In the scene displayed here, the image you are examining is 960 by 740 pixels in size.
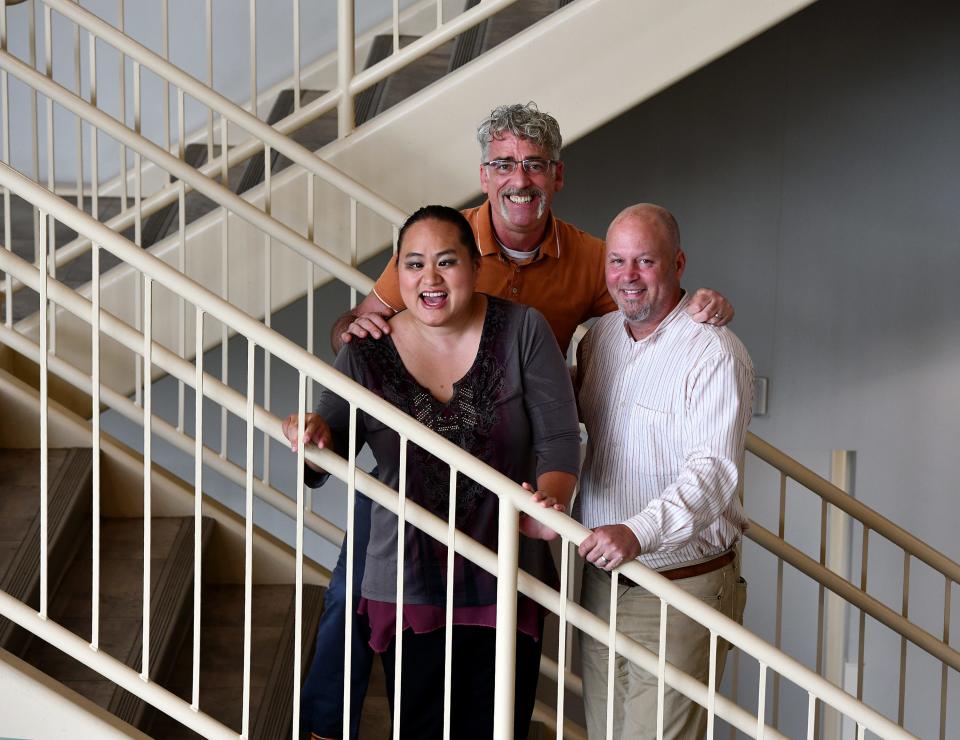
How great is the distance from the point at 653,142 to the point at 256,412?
350 cm

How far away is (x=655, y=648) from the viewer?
2.14 meters

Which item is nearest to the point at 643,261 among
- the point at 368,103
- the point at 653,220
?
the point at 653,220

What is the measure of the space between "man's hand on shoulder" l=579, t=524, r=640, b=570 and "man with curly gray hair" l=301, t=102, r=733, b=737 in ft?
1.45

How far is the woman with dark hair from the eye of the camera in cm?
203

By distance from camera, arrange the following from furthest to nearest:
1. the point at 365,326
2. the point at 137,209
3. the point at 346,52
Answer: the point at 346,52 < the point at 137,209 < the point at 365,326

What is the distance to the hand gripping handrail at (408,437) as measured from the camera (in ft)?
6.09

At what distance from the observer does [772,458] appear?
283 centimetres

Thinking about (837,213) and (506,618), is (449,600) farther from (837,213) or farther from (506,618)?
(837,213)

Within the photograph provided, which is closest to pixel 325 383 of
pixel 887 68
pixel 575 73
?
pixel 575 73

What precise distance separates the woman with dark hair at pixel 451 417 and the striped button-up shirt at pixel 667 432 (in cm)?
15

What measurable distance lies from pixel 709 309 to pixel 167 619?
1.52 meters

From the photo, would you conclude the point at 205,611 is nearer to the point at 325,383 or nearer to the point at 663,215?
the point at 325,383

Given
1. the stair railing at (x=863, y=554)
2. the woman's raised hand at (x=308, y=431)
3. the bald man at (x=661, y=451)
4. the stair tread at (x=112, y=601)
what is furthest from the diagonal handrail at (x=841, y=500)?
the stair tread at (x=112, y=601)

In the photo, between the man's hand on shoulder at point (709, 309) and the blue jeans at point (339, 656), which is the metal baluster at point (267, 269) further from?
the man's hand on shoulder at point (709, 309)
